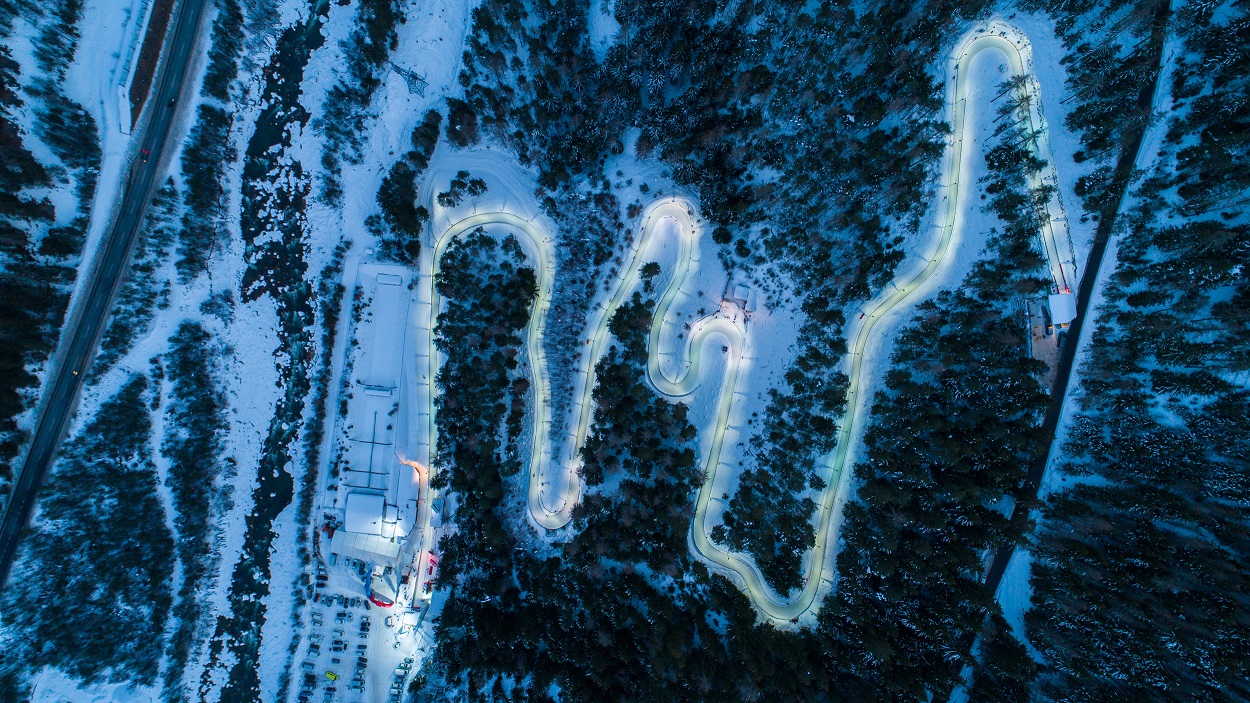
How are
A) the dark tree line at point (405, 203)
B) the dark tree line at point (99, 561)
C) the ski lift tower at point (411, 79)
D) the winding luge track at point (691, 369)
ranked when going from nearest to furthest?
the dark tree line at point (99, 561)
the winding luge track at point (691, 369)
the ski lift tower at point (411, 79)
the dark tree line at point (405, 203)

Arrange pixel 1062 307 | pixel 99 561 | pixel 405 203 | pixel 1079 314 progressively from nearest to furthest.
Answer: pixel 1062 307, pixel 1079 314, pixel 99 561, pixel 405 203

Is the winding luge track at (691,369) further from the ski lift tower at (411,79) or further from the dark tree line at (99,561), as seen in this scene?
the dark tree line at (99,561)

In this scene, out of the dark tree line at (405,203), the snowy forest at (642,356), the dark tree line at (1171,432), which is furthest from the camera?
the dark tree line at (405,203)

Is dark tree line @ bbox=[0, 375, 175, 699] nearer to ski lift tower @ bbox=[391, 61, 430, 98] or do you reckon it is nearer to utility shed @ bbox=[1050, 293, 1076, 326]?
ski lift tower @ bbox=[391, 61, 430, 98]

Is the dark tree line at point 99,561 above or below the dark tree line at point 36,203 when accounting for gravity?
below

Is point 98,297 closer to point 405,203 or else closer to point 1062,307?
point 405,203

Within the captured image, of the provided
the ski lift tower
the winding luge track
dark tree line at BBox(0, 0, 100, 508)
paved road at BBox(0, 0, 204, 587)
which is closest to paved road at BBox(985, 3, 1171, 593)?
the winding luge track

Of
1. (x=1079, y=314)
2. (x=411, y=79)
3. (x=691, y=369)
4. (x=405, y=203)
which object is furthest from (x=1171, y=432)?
(x=411, y=79)

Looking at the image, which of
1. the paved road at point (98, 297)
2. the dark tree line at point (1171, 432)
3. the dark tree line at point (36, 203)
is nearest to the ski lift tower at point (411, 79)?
the paved road at point (98, 297)
